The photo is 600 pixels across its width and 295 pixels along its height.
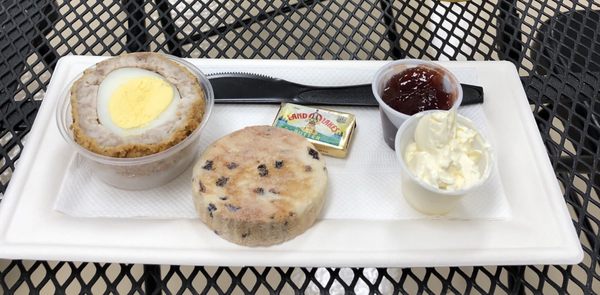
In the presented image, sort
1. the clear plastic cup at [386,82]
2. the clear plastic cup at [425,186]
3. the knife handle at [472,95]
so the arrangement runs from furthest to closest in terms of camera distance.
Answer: the knife handle at [472,95]
the clear plastic cup at [386,82]
the clear plastic cup at [425,186]

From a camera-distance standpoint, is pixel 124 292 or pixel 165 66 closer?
pixel 165 66

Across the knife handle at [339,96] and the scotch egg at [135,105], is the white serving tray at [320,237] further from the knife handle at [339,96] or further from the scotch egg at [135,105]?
the knife handle at [339,96]

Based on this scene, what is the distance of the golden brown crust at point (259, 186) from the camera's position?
781 mm

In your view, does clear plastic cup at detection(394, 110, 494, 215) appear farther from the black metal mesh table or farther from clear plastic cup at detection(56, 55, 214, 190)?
clear plastic cup at detection(56, 55, 214, 190)

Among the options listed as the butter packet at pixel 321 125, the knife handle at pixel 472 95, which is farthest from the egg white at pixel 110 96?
the knife handle at pixel 472 95

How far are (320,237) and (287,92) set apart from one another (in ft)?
1.15

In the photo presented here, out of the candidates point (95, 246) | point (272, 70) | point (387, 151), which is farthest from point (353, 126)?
point (95, 246)

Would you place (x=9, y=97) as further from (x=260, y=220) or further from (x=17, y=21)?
(x=260, y=220)

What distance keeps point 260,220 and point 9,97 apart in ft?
2.23

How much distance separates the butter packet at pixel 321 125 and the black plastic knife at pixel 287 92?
43 millimetres

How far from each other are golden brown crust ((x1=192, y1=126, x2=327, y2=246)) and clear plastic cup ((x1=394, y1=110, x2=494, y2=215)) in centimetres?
14

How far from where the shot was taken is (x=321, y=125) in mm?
954

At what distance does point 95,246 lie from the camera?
2.63ft

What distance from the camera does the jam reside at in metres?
0.92
